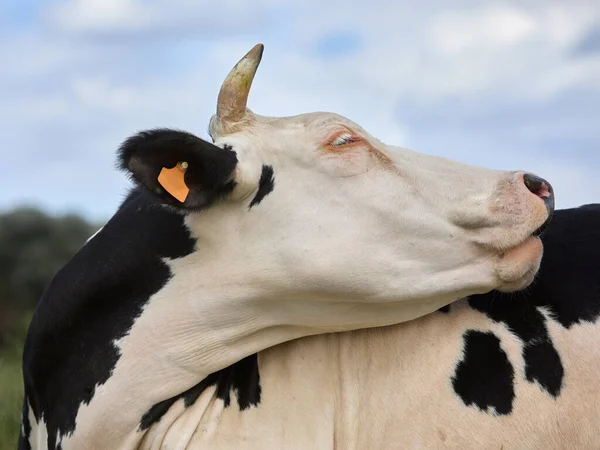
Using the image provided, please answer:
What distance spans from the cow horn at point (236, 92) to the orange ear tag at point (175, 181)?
1.50ft

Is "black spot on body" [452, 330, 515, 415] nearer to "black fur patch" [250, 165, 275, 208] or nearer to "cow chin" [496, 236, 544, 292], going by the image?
"cow chin" [496, 236, 544, 292]

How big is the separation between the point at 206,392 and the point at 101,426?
515mm

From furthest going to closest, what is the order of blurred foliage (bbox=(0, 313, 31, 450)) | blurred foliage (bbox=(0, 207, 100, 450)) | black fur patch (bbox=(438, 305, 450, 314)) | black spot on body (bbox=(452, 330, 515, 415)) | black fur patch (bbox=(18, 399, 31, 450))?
blurred foliage (bbox=(0, 207, 100, 450))
blurred foliage (bbox=(0, 313, 31, 450))
black fur patch (bbox=(18, 399, 31, 450))
black fur patch (bbox=(438, 305, 450, 314))
black spot on body (bbox=(452, 330, 515, 415))

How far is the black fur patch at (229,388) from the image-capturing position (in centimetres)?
489

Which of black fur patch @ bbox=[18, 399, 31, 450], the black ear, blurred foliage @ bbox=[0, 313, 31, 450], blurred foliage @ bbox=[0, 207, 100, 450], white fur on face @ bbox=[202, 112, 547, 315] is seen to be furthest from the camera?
blurred foliage @ bbox=[0, 207, 100, 450]

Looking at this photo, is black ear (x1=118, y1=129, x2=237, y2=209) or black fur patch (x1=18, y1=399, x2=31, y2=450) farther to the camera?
black fur patch (x1=18, y1=399, x2=31, y2=450)

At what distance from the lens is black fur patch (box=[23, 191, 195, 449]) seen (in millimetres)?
4977

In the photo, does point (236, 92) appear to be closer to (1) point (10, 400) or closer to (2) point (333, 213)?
(2) point (333, 213)

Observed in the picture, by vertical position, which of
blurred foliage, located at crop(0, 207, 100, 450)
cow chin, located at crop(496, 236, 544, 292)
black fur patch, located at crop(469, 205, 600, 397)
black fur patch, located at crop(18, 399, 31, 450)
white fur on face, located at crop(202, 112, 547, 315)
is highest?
white fur on face, located at crop(202, 112, 547, 315)

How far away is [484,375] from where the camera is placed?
5.08 meters

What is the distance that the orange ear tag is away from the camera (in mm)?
4723

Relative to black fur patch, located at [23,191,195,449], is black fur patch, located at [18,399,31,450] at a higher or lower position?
lower

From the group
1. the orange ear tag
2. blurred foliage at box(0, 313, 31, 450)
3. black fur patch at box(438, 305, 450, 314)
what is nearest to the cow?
the orange ear tag

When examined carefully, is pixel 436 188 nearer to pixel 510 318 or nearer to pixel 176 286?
pixel 510 318
